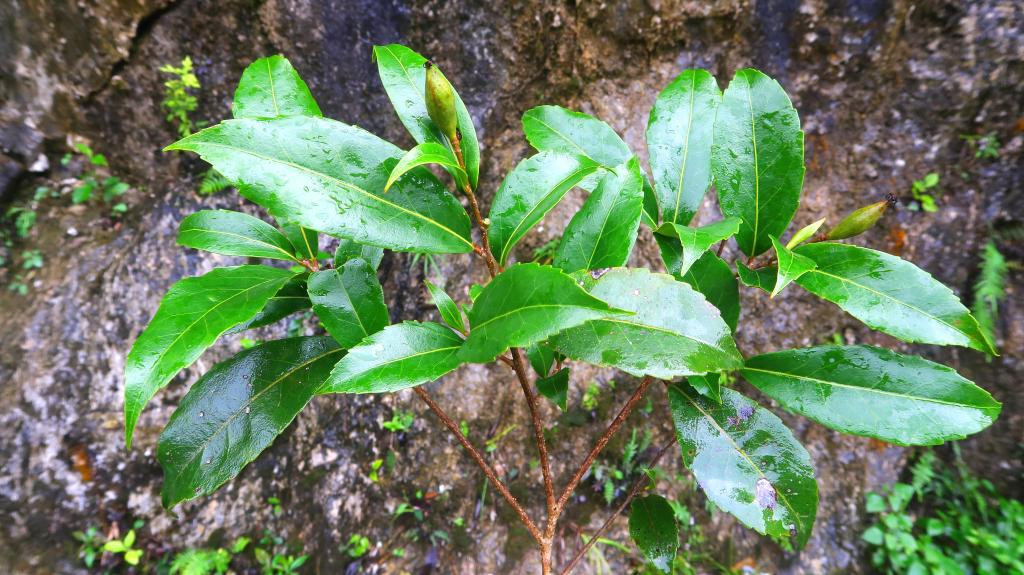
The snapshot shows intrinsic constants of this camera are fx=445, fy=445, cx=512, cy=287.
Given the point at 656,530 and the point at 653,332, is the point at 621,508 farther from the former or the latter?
the point at 653,332

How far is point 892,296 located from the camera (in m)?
0.82

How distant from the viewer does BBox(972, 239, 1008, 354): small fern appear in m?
1.81

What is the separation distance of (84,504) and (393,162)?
2.32 meters

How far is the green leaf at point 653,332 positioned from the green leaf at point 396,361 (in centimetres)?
20

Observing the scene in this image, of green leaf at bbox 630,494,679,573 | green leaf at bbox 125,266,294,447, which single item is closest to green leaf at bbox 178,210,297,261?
green leaf at bbox 125,266,294,447

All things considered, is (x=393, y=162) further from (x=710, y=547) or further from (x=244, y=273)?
(x=710, y=547)

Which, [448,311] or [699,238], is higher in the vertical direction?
[699,238]

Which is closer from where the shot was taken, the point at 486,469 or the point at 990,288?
the point at 486,469

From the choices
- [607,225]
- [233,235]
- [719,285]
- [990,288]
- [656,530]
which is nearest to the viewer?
[607,225]

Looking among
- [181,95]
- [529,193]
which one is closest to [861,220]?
[529,193]

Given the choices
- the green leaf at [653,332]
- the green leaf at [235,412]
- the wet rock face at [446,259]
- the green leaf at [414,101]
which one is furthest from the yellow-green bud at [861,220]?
the wet rock face at [446,259]

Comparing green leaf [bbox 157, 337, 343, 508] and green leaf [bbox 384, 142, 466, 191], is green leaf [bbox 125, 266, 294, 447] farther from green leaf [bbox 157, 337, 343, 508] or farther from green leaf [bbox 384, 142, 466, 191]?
green leaf [bbox 384, 142, 466, 191]

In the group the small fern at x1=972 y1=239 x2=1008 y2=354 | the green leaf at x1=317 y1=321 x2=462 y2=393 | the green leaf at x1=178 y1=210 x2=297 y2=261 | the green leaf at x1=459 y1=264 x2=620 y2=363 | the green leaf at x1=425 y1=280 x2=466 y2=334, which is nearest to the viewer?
the green leaf at x1=459 y1=264 x2=620 y2=363

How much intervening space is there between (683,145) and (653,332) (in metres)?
0.52
